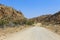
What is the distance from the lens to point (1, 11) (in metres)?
108

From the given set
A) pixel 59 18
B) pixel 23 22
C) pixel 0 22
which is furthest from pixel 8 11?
pixel 59 18

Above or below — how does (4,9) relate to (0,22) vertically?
above

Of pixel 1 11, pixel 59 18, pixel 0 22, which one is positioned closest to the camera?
pixel 0 22

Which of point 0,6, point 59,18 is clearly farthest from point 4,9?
point 59,18

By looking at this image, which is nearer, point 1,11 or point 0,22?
point 0,22

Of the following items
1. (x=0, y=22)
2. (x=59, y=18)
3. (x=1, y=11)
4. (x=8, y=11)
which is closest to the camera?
(x=0, y=22)

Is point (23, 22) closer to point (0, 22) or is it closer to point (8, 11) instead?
point (8, 11)

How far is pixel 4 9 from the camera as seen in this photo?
366 feet

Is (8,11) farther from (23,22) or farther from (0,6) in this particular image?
(23,22)

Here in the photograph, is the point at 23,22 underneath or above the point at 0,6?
underneath

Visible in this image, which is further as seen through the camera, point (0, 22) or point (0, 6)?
point (0, 6)

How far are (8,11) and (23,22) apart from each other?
14.0 meters

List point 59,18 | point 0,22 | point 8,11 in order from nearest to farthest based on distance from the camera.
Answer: point 0,22 < point 8,11 < point 59,18

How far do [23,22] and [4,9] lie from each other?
58.5 feet
